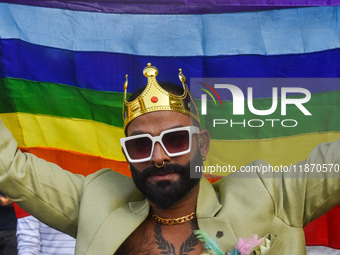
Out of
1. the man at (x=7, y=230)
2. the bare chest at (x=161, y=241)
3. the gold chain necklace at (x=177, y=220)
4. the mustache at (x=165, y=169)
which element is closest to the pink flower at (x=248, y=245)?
the bare chest at (x=161, y=241)

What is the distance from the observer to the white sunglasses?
3.93 metres

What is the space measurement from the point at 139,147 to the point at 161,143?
0.17m

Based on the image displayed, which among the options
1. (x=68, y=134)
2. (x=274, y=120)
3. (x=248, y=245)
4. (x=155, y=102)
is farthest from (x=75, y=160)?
(x=248, y=245)

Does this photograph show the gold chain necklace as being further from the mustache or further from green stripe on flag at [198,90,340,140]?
green stripe on flag at [198,90,340,140]

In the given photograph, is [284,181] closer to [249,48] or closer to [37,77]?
[249,48]

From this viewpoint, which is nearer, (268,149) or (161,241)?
(161,241)

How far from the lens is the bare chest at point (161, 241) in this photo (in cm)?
399

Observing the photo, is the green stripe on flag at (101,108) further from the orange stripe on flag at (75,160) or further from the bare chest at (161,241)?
the bare chest at (161,241)

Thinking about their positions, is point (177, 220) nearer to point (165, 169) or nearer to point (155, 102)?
point (165, 169)

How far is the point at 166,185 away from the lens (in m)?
3.96

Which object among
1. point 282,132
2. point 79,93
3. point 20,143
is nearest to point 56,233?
point 20,143

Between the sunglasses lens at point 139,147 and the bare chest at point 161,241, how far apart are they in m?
0.45

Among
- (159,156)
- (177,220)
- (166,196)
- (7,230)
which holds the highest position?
(159,156)

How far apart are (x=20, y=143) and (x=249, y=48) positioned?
1830 mm
